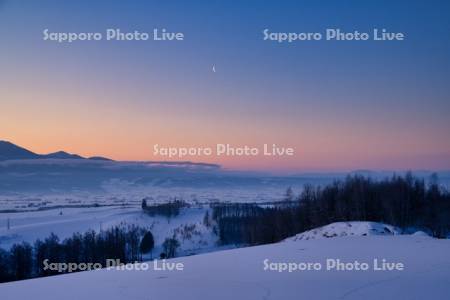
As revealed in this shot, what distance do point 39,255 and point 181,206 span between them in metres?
66.0

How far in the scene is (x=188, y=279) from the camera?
692cm

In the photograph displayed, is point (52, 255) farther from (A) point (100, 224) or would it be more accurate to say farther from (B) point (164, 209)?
(B) point (164, 209)

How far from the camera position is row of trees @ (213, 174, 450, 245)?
1582 inches

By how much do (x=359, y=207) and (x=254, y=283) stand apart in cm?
3664

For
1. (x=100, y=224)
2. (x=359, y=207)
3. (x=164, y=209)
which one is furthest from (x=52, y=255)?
(x=164, y=209)

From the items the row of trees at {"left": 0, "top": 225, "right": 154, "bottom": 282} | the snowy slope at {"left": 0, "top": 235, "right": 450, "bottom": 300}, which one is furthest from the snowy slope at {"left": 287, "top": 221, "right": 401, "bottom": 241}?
the row of trees at {"left": 0, "top": 225, "right": 154, "bottom": 282}

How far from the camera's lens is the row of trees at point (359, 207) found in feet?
132

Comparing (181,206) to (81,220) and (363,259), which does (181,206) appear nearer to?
(81,220)

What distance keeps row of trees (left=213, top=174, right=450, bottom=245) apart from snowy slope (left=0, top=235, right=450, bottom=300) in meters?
31.5

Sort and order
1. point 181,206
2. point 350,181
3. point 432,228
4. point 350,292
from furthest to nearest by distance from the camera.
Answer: point 181,206
point 350,181
point 432,228
point 350,292

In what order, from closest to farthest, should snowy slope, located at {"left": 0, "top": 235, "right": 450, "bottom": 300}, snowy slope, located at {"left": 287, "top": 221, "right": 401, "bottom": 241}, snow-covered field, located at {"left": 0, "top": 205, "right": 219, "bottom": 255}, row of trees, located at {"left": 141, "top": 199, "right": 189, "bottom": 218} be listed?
snowy slope, located at {"left": 0, "top": 235, "right": 450, "bottom": 300} → snowy slope, located at {"left": 287, "top": 221, "right": 401, "bottom": 241} → snow-covered field, located at {"left": 0, "top": 205, "right": 219, "bottom": 255} → row of trees, located at {"left": 141, "top": 199, "right": 189, "bottom": 218}

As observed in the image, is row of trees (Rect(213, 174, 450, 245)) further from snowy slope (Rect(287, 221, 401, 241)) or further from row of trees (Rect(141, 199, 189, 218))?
row of trees (Rect(141, 199, 189, 218))

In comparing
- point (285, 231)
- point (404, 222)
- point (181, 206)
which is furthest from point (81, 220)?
point (404, 222)

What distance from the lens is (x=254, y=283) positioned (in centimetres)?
644
